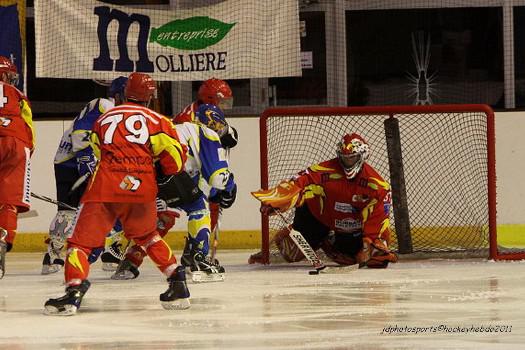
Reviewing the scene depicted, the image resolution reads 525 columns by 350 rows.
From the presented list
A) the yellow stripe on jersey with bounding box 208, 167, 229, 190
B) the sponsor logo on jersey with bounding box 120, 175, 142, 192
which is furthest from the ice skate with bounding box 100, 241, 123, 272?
the sponsor logo on jersey with bounding box 120, 175, 142, 192

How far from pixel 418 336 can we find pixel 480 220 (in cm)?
432

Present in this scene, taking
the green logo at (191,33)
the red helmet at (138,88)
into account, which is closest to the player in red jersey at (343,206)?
the red helmet at (138,88)

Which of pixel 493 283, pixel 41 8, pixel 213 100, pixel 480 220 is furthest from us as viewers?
pixel 41 8

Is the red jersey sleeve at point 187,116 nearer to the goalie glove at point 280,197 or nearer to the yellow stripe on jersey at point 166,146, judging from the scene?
the goalie glove at point 280,197

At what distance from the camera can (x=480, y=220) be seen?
9.73 m

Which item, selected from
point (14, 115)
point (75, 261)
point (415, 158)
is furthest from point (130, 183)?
point (415, 158)

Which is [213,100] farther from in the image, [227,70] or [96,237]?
[227,70]

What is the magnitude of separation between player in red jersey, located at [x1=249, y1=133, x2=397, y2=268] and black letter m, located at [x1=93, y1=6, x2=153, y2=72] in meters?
2.68

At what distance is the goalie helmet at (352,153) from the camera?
27.9 ft

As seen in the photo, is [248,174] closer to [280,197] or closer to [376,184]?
[280,197]

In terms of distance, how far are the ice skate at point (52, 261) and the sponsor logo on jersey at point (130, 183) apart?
256 cm

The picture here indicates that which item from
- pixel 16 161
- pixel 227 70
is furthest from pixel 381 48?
pixel 16 161

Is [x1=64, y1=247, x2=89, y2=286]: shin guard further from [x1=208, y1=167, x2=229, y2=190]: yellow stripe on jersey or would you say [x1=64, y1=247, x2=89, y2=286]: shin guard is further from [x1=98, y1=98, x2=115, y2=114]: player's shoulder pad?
[x1=98, y1=98, x2=115, y2=114]: player's shoulder pad

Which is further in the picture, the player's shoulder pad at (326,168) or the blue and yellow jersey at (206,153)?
the player's shoulder pad at (326,168)
